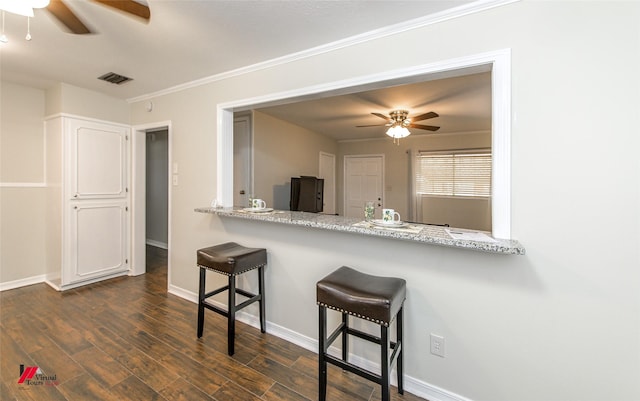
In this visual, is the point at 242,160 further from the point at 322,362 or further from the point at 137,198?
the point at 322,362

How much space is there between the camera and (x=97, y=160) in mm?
3330

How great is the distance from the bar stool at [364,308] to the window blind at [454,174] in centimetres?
469

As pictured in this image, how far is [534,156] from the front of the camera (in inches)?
56.2

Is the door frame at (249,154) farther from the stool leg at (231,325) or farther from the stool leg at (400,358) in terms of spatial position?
the stool leg at (400,358)

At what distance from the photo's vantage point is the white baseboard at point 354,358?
1.65 meters

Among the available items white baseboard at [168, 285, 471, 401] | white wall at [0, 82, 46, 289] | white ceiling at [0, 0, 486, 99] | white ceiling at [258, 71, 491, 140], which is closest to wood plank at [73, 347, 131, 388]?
white baseboard at [168, 285, 471, 401]

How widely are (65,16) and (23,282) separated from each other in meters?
3.34

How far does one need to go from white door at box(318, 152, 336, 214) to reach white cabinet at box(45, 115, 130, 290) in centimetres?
371

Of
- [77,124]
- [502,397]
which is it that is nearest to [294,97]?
[502,397]

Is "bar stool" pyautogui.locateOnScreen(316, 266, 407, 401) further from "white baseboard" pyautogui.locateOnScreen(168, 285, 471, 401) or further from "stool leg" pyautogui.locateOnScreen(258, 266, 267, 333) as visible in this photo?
"stool leg" pyautogui.locateOnScreen(258, 266, 267, 333)

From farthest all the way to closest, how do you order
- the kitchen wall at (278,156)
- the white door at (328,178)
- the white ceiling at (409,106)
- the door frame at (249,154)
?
the white door at (328,178), the kitchen wall at (278,156), the door frame at (249,154), the white ceiling at (409,106)

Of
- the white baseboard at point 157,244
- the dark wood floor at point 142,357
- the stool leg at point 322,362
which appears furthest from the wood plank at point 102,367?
Answer: the white baseboard at point 157,244

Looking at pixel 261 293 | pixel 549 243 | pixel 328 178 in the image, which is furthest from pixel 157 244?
pixel 549 243

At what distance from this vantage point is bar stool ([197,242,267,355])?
2041 millimetres
